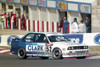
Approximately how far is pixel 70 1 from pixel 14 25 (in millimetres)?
7066

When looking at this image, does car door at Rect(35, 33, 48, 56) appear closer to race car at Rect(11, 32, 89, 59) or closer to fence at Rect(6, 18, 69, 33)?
race car at Rect(11, 32, 89, 59)

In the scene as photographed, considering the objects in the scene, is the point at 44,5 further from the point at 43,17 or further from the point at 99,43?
the point at 99,43

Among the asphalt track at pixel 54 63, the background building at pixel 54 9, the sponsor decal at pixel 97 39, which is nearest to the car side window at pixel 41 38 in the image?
the asphalt track at pixel 54 63

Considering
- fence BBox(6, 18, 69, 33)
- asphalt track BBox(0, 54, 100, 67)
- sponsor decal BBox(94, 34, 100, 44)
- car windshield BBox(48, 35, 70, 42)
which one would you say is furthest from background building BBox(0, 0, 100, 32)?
asphalt track BBox(0, 54, 100, 67)

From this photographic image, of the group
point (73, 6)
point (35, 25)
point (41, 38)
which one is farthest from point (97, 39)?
point (35, 25)

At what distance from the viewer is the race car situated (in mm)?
19031

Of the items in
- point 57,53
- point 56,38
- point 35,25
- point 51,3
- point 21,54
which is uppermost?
point 51,3

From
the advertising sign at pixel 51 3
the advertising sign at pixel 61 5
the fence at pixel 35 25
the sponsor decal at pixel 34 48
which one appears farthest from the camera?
the advertising sign at pixel 51 3

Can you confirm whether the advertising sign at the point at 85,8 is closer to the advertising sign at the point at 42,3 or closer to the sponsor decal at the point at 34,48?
the advertising sign at the point at 42,3

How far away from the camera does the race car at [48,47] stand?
19.0 metres

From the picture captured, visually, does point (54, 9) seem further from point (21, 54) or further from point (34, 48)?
point (34, 48)

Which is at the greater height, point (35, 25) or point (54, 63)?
point (35, 25)

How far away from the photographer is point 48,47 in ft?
64.0

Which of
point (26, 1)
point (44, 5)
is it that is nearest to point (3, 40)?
point (44, 5)
